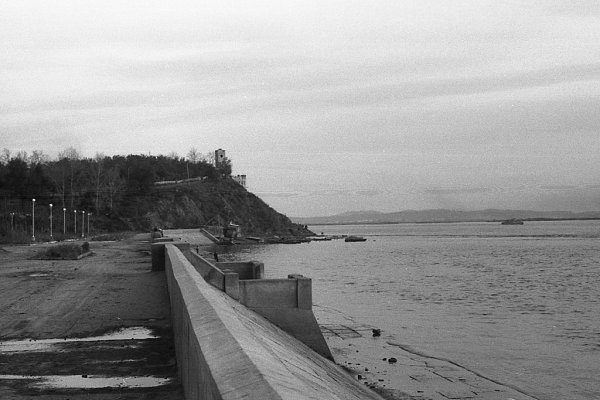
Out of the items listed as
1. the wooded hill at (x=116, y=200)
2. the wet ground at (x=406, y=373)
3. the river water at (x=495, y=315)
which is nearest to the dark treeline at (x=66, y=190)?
the wooded hill at (x=116, y=200)

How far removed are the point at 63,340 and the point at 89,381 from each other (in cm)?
361

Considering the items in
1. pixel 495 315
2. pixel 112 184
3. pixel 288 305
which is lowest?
pixel 495 315

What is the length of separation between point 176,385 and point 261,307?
1073 cm

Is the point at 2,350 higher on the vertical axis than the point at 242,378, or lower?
lower

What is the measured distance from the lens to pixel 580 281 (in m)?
49.9

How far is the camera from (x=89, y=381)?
9.77 m

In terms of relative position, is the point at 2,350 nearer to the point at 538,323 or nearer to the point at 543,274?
the point at 538,323

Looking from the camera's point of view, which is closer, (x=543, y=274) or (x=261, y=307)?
(x=261, y=307)

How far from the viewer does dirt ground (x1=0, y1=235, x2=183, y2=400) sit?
9.34 m

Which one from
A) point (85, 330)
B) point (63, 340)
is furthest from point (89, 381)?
point (85, 330)

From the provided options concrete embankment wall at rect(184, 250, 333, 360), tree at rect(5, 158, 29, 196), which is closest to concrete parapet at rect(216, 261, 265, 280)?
concrete embankment wall at rect(184, 250, 333, 360)

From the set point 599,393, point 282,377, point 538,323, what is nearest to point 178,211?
point 538,323

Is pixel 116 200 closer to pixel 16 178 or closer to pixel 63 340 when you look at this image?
pixel 16 178

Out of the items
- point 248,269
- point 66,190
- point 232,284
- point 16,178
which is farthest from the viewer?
point 66,190
